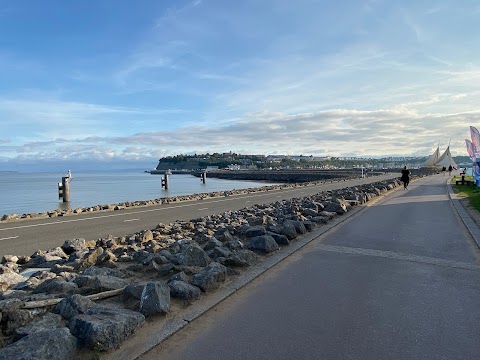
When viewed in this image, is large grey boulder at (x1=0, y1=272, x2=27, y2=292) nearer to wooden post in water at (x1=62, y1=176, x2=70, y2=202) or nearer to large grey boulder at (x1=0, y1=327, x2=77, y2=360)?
large grey boulder at (x1=0, y1=327, x2=77, y2=360)

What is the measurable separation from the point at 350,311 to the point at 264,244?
2.97 m

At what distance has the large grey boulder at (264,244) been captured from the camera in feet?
Answer: 23.4

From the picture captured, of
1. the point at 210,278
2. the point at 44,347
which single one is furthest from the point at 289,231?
the point at 44,347

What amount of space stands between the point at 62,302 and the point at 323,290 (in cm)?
338

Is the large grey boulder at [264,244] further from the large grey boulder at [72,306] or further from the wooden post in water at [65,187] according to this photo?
the wooden post in water at [65,187]

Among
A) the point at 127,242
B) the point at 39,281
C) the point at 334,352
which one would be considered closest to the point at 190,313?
the point at 334,352

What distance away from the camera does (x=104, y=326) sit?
3342 millimetres

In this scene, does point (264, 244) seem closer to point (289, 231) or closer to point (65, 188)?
point (289, 231)

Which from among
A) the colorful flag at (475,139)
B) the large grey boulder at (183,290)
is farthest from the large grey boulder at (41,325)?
the colorful flag at (475,139)

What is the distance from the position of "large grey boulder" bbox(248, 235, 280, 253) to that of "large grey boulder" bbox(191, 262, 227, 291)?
1.84m

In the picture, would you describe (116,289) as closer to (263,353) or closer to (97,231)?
(263,353)

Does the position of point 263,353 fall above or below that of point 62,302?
below

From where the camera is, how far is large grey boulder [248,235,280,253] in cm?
715

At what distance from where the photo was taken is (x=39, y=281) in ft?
17.7
